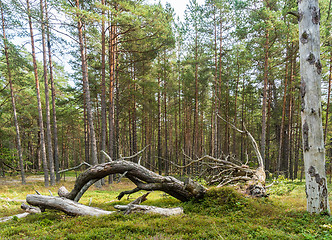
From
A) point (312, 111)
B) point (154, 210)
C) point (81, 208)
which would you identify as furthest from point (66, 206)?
point (312, 111)

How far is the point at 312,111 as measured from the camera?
4.38m

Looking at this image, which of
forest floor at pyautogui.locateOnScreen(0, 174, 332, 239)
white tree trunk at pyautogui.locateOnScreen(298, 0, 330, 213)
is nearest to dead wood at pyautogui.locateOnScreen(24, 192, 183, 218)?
forest floor at pyautogui.locateOnScreen(0, 174, 332, 239)

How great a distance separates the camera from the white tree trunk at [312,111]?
4.27m

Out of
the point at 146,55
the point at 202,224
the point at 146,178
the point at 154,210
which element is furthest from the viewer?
the point at 146,55

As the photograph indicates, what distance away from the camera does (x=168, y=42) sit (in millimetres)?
14586

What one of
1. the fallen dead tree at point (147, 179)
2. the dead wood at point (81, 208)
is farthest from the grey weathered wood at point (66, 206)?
the fallen dead tree at point (147, 179)

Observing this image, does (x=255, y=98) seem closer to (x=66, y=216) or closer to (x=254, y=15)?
(x=254, y=15)

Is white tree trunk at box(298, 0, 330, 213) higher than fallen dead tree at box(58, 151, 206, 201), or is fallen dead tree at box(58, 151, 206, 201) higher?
white tree trunk at box(298, 0, 330, 213)

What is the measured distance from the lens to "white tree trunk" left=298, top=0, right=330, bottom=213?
4.27m

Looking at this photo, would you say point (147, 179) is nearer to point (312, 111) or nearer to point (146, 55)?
point (312, 111)

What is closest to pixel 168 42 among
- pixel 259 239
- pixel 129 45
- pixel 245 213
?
pixel 129 45

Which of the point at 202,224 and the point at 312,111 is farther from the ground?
the point at 312,111

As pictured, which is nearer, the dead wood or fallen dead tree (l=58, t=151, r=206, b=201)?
the dead wood

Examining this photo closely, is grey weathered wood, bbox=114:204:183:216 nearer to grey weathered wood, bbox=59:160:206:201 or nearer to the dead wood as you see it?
the dead wood
